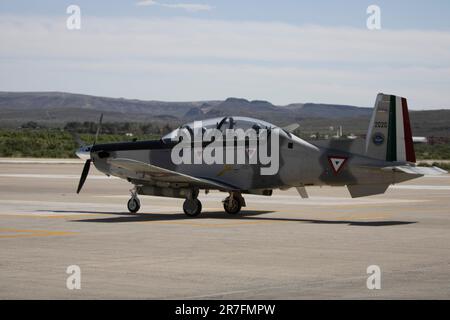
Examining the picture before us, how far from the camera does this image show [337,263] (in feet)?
44.5

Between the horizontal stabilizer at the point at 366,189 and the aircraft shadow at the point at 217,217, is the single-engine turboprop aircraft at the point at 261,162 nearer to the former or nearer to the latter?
the horizontal stabilizer at the point at 366,189

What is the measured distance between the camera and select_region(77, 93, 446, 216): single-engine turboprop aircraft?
19594 mm

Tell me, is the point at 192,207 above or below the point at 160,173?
below

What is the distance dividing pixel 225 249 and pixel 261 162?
6.02 meters

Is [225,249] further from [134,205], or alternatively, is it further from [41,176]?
[41,176]

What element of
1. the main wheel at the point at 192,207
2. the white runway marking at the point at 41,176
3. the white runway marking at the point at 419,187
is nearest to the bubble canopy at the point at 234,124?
the main wheel at the point at 192,207

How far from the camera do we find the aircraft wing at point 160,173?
816 inches

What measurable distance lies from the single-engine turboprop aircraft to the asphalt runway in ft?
2.53

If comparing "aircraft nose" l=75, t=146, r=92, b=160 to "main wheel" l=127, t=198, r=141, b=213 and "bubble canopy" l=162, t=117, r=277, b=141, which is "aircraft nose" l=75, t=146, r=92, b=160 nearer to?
"main wheel" l=127, t=198, r=141, b=213

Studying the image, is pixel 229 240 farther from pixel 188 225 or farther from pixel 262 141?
pixel 262 141

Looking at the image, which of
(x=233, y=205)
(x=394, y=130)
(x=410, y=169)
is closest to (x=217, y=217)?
(x=233, y=205)

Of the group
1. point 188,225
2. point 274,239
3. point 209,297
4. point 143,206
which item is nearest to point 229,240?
point 274,239

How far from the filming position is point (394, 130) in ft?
64.2
